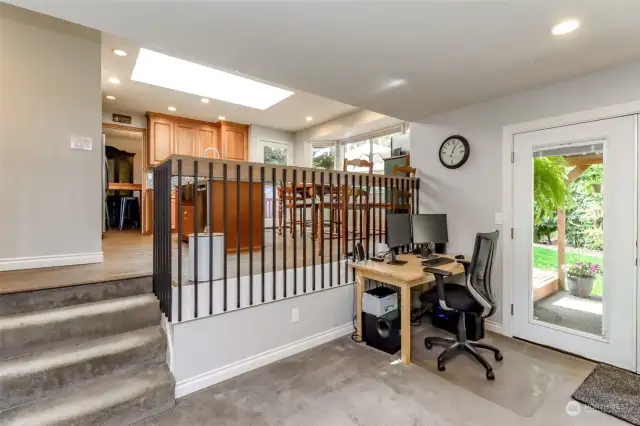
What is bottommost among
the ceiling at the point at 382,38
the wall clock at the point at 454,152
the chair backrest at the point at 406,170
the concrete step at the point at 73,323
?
the concrete step at the point at 73,323

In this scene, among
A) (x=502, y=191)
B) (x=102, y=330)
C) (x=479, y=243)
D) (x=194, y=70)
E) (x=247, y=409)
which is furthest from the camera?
(x=194, y=70)

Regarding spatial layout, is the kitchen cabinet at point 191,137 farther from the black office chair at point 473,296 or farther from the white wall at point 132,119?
the black office chair at point 473,296

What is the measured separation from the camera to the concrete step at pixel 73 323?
5.93 ft

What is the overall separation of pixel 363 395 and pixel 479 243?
1.42 meters

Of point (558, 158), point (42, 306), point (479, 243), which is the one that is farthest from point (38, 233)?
point (558, 158)

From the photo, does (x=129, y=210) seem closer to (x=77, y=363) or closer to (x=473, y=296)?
(x=77, y=363)

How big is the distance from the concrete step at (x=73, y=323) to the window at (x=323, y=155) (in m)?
4.91

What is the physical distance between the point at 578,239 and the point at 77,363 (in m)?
3.97

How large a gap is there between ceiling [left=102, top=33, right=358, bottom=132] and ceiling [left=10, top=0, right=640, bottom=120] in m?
1.99

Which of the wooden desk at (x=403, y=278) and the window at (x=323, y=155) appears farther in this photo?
the window at (x=323, y=155)

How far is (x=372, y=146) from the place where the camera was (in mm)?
5875

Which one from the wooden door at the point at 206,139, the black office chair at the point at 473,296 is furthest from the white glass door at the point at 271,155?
the black office chair at the point at 473,296

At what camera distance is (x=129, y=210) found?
23.2ft

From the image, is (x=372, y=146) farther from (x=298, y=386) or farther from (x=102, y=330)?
(x=102, y=330)
